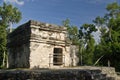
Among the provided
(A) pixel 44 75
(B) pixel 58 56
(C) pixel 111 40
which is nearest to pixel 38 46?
(B) pixel 58 56

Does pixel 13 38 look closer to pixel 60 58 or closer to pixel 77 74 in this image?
pixel 60 58

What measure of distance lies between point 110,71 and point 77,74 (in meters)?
7.18

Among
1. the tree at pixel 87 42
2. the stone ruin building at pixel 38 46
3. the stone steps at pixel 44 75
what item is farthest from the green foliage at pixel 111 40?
the stone steps at pixel 44 75

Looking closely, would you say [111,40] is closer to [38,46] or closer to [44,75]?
[38,46]

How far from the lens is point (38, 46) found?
11445mm

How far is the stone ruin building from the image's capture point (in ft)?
36.7

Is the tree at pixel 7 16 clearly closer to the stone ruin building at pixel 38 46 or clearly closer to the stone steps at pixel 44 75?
the stone ruin building at pixel 38 46

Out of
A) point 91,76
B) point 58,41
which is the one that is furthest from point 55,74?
point 58,41

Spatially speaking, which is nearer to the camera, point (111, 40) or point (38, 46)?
point (38, 46)

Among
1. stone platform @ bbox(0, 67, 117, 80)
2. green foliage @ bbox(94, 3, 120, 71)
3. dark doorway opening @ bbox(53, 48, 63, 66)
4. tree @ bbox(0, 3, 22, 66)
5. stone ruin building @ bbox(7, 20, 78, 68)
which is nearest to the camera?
stone platform @ bbox(0, 67, 117, 80)

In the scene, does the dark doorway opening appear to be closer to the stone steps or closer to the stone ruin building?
the stone ruin building

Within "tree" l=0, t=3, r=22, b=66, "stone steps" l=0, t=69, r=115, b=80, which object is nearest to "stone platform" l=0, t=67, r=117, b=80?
"stone steps" l=0, t=69, r=115, b=80

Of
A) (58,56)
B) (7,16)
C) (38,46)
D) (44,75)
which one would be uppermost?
(7,16)

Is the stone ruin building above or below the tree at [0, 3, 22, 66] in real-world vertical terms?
below
